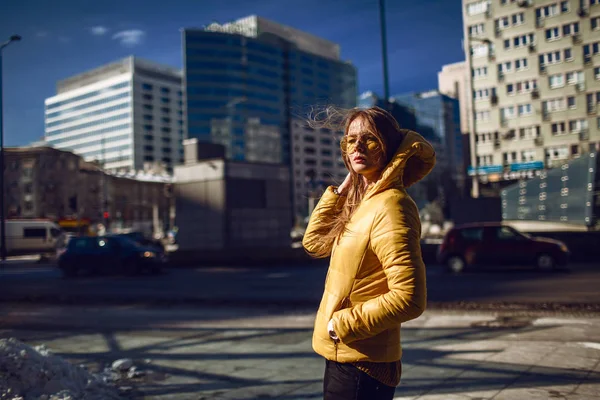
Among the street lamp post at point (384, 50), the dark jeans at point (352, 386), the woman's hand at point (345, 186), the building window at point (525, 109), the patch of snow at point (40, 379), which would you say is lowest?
the patch of snow at point (40, 379)

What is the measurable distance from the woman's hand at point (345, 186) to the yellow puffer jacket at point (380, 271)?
0.25m

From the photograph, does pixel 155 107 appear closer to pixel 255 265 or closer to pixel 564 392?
pixel 255 265

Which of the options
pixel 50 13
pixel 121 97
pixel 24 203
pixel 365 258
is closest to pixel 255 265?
pixel 50 13

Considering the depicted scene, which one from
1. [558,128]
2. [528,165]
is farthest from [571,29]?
[528,165]

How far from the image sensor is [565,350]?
639 cm

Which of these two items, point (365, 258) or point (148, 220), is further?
point (148, 220)

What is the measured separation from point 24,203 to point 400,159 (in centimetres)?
7023

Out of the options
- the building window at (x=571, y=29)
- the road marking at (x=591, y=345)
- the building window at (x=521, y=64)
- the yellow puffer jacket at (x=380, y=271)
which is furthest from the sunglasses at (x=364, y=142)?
the building window at (x=521, y=64)

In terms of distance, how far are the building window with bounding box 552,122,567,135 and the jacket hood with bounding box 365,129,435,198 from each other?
1170 centimetres

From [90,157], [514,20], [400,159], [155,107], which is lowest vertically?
[400,159]

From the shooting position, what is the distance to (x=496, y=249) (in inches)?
665

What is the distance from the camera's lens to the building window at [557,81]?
11391mm

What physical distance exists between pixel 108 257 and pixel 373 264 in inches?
810

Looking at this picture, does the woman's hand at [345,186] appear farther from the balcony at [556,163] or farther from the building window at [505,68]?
the balcony at [556,163]
